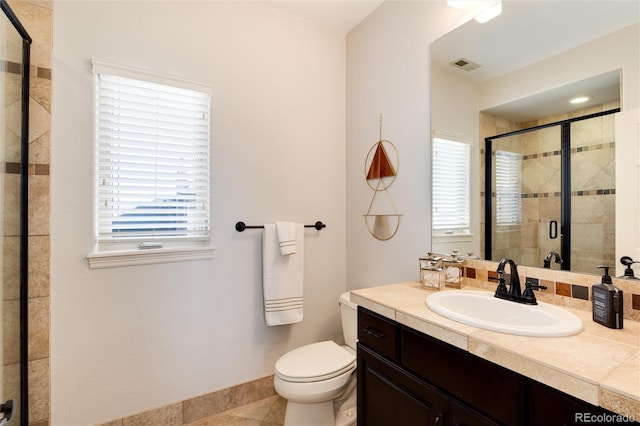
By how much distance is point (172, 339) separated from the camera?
1723 millimetres

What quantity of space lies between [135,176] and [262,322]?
1.19 metres

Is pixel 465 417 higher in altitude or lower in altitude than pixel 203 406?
higher

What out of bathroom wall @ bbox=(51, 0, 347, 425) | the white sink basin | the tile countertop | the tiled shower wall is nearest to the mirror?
the white sink basin

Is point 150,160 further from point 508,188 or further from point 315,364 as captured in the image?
point 508,188

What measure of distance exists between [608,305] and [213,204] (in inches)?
72.5

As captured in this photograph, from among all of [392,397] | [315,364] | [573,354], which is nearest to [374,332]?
[392,397]

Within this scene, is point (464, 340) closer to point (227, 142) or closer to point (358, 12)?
point (227, 142)

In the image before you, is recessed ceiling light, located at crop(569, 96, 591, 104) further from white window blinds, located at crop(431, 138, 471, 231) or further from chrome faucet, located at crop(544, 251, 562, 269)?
chrome faucet, located at crop(544, 251, 562, 269)

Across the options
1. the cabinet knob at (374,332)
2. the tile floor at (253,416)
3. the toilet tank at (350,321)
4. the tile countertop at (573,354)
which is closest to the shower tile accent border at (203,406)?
the tile floor at (253,416)

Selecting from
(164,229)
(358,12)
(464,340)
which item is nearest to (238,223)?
(164,229)

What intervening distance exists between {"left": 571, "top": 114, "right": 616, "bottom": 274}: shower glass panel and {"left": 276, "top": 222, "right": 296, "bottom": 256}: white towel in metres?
1.43

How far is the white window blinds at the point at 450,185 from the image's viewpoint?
1539 mm

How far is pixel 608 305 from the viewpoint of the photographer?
0.92 metres

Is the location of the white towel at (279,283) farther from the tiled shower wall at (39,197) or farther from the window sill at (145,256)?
the tiled shower wall at (39,197)
